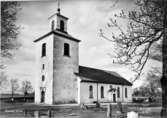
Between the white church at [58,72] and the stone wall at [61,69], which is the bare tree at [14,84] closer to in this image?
the white church at [58,72]

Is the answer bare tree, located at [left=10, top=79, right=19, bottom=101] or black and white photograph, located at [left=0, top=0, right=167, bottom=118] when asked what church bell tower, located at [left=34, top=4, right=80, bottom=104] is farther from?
bare tree, located at [left=10, top=79, right=19, bottom=101]

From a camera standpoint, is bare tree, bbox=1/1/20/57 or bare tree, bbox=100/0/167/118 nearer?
bare tree, bbox=100/0/167/118

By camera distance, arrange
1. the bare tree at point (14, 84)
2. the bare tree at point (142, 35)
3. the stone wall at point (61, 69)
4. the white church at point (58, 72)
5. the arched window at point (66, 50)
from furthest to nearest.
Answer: the arched window at point (66, 50) < the stone wall at point (61, 69) < the white church at point (58, 72) < the bare tree at point (14, 84) < the bare tree at point (142, 35)

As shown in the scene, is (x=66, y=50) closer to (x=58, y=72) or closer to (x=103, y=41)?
(x=58, y=72)

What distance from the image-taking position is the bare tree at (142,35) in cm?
323

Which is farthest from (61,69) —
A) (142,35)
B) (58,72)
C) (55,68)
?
(142,35)

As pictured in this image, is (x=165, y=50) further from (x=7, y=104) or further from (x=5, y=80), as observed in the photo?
(x=7, y=104)

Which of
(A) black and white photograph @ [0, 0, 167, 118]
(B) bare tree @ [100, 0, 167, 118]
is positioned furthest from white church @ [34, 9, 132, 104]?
(B) bare tree @ [100, 0, 167, 118]

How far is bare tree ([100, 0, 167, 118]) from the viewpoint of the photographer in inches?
127

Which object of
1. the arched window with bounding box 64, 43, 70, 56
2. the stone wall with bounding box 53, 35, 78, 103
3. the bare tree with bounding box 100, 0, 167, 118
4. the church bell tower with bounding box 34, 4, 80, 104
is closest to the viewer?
the bare tree with bounding box 100, 0, 167, 118

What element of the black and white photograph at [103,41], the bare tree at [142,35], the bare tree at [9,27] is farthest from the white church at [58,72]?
the bare tree at [142,35]

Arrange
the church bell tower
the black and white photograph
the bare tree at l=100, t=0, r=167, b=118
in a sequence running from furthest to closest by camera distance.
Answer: the church bell tower → the black and white photograph → the bare tree at l=100, t=0, r=167, b=118

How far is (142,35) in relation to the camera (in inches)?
A: 132

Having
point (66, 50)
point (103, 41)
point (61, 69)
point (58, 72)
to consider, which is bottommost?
point (58, 72)
